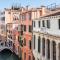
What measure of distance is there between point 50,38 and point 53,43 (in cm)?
78

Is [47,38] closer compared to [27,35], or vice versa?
[47,38]

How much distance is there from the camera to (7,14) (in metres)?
64.8

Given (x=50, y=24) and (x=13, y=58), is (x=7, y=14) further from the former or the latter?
(x=50, y=24)

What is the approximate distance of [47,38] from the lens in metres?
23.9

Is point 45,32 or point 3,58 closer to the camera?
point 45,32

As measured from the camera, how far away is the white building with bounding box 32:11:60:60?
2091 cm

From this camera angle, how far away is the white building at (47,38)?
20906mm

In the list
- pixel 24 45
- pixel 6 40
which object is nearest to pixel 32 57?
pixel 24 45

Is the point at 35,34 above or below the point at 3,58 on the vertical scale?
above

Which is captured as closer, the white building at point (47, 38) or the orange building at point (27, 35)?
the white building at point (47, 38)

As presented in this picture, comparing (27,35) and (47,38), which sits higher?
(47,38)

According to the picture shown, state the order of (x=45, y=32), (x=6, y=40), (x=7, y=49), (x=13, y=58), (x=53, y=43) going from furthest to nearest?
(x=6, y=40)
(x=7, y=49)
(x=13, y=58)
(x=45, y=32)
(x=53, y=43)

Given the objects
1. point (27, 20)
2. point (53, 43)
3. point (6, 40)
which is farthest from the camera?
point (6, 40)

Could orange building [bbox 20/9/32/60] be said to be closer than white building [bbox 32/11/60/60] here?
No
